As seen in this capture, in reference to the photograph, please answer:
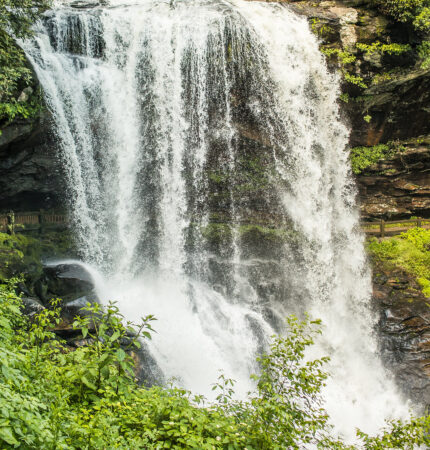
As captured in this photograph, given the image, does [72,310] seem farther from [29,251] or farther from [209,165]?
[209,165]

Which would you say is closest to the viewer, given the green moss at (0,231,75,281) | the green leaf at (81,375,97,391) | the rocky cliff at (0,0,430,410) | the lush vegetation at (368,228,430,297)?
the green leaf at (81,375,97,391)

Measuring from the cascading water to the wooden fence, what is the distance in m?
0.85

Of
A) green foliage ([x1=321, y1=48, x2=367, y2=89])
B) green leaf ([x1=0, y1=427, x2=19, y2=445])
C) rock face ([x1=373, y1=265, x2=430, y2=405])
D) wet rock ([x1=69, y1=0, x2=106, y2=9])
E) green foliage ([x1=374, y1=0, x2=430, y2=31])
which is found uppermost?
wet rock ([x1=69, y1=0, x2=106, y2=9])

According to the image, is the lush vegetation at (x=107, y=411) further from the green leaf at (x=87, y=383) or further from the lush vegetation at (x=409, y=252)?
the lush vegetation at (x=409, y=252)

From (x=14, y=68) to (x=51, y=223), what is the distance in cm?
519

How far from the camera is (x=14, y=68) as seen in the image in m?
8.73

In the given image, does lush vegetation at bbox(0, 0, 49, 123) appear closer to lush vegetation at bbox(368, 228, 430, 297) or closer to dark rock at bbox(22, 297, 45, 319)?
dark rock at bbox(22, 297, 45, 319)

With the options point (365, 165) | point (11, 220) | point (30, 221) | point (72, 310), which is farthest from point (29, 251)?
point (365, 165)

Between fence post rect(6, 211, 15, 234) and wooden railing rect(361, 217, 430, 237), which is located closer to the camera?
fence post rect(6, 211, 15, 234)

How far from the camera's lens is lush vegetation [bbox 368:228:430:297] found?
11547 mm

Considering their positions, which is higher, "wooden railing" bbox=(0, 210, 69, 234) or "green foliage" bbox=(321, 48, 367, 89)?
"green foliage" bbox=(321, 48, 367, 89)

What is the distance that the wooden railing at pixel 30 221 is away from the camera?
35.6 ft

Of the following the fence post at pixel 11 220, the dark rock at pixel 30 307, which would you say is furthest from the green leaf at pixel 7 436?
the fence post at pixel 11 220

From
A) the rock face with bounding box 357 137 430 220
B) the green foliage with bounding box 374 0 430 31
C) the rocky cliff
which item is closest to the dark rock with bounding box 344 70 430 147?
the rocky cliff
